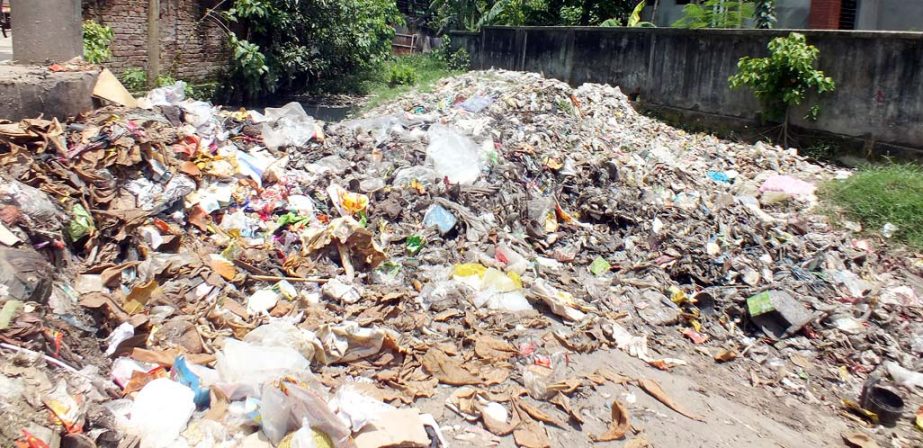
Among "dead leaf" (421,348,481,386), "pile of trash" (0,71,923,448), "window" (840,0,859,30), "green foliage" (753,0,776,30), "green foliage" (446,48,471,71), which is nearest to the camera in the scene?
"pile of trash" (0,71,923,448)

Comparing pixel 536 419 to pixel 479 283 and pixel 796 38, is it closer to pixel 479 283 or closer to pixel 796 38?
pixel 479 283

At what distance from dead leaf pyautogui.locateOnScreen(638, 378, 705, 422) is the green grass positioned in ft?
28.2

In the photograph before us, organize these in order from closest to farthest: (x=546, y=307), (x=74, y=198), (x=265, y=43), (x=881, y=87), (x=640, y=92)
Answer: (x=74, y=198) < (x=546, y=307) < (x=881, y=87) < (x=640, y=92) < (x=265, y=43)

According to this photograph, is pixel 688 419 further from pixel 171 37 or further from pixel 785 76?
pixel 171 37

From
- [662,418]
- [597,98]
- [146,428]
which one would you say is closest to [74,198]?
[146,428]

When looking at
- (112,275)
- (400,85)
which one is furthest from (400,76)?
(112,275)

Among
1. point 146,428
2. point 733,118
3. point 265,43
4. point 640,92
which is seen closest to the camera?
point 146,428

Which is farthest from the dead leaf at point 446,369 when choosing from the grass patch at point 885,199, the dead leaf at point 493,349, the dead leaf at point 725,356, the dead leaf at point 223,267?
the grass patch at point 885,199

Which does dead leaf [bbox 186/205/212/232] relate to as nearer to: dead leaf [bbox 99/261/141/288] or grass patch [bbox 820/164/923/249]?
dead leaf [bbox 99/261/141/288]

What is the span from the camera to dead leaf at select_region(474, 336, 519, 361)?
12.8ft

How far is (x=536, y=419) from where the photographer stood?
3.45 meters

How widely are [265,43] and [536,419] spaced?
33.7 feet

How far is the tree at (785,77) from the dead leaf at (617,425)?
20.2 feet

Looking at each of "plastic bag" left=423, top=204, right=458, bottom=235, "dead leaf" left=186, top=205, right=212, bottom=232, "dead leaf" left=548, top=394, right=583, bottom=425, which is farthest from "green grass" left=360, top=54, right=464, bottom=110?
"dead leaf" left=548, top=394, right=583, bottom=425
